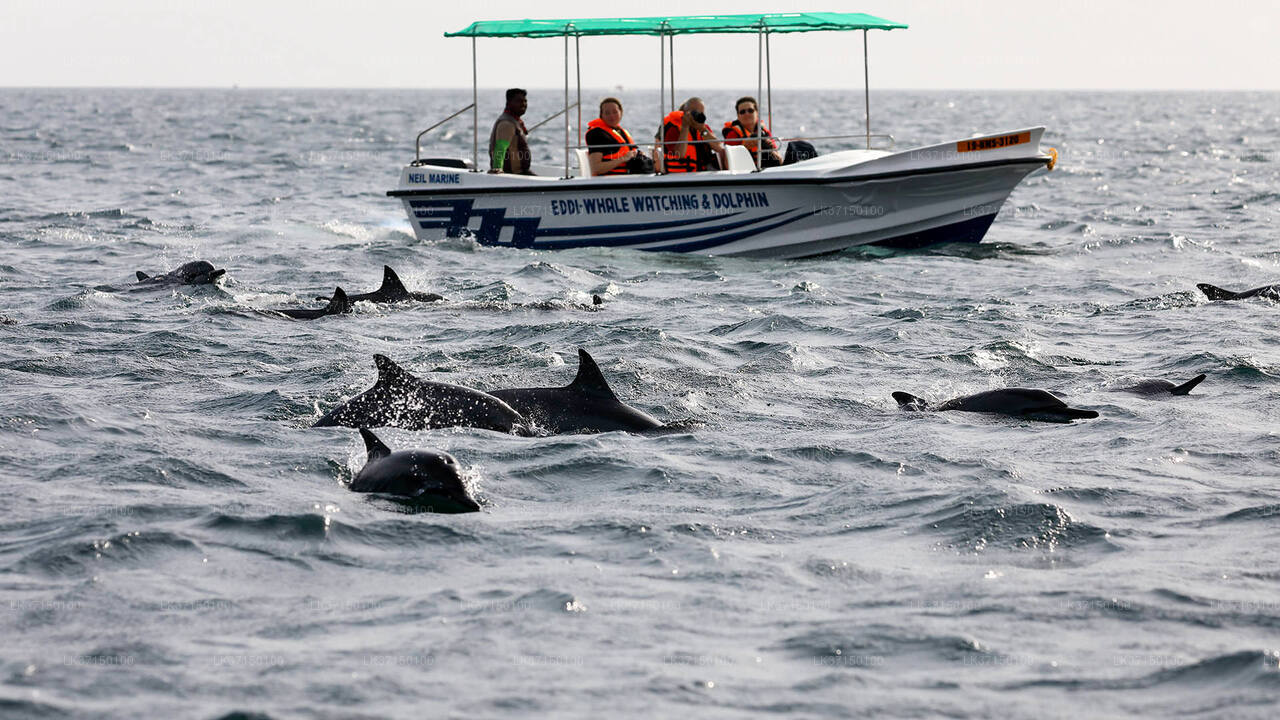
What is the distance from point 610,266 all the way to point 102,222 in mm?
9195

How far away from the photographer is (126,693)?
185 inches

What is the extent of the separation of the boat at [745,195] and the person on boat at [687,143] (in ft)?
A: 0.72

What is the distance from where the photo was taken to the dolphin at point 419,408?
8.58 metres

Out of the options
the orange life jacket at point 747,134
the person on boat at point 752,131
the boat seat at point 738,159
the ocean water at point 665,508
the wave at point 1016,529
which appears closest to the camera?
the ocean water at point 665,508

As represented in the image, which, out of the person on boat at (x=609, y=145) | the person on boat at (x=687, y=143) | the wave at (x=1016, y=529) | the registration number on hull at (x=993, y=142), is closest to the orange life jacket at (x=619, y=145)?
the person on boat at (x=609, y=145)

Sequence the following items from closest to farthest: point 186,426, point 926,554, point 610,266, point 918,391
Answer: point 926,554 < point 186,426 < point 918,391 < point 610,266

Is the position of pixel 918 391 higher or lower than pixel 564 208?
lower

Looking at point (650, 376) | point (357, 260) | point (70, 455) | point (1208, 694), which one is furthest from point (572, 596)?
point (357, 260)

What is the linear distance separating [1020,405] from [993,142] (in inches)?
320

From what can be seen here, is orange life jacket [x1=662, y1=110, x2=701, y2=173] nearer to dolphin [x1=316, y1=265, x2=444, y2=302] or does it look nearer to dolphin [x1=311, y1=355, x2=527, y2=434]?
dolphin [x1=316, y1=265, x2=444, y2=302]

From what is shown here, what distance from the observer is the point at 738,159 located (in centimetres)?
1784

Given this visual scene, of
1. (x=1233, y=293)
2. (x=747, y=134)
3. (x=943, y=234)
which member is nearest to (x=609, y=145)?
(x=747, y=134)

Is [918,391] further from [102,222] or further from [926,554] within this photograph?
[102,222]

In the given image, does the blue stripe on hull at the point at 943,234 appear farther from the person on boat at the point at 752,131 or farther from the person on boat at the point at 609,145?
the person on boat at the point at 609,145
